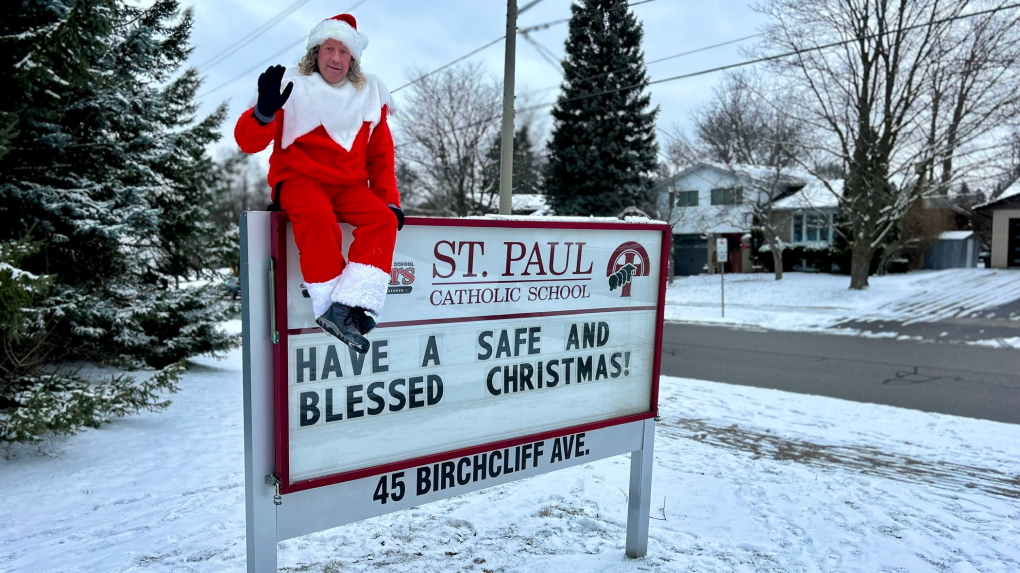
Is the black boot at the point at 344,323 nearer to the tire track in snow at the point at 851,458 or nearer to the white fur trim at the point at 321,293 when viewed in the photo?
the white fur trim at the point at 321,293

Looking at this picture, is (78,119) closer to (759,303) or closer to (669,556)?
(669,556)

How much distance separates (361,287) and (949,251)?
36792mm

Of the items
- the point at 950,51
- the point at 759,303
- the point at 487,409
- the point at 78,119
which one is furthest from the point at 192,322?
the point at 950,51

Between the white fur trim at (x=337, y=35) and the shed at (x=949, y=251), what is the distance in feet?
117

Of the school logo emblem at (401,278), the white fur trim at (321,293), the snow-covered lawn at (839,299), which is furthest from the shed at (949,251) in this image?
the white fur trim at (321,293)

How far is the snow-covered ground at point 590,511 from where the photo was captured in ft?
11.4

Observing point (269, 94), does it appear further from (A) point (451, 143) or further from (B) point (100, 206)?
(A) point (451, 143)

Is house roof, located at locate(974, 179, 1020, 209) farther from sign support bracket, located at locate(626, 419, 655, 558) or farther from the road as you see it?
sign support bracket, located at locate(626, 419, 655, 558)

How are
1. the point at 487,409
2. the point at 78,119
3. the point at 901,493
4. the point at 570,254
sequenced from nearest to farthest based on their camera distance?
the point at 487,409 < the point at 570,254 < the point at 901,493 < the point at 78,119

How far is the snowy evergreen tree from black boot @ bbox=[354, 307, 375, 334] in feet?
10.6

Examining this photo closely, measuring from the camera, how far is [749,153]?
3045cm

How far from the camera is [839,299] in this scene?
21844 millimetres

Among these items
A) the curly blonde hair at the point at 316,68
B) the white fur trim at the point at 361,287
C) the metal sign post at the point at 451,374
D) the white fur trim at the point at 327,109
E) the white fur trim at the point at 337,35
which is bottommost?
the metal sign post at the point at 451,374

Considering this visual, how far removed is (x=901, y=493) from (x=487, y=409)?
3.47 m
